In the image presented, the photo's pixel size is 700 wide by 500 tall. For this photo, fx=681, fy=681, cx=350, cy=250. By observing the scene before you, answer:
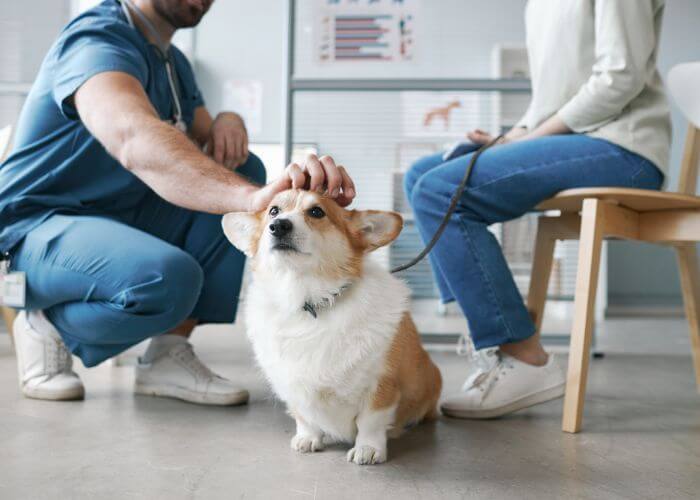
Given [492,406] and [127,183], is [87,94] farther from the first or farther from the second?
[492,406]

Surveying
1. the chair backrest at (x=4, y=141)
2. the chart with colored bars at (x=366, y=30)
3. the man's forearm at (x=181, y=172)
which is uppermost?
the chart with colored bars at (x=366, y=30)

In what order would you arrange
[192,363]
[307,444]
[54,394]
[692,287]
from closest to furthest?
[307,444]
[54,394]
[192,363]
[692,287]

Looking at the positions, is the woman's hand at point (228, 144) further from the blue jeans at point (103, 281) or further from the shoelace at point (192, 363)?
the shoelace at point (192, 363)

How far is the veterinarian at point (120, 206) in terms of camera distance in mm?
1372

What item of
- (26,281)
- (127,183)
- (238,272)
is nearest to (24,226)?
(26,281)

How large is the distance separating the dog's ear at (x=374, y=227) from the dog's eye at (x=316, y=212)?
84mm

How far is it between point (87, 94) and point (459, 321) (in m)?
2.18

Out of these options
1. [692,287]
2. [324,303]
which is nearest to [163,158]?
[324,303]

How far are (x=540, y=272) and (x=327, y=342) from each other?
0.86m

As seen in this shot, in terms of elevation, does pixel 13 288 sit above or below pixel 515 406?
above

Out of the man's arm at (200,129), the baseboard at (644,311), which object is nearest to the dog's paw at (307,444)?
the man's arm at (200,129)

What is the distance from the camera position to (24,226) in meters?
1.68

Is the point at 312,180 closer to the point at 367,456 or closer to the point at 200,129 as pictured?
the point at 367,456

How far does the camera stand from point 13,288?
1.62 metres
